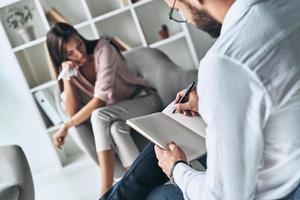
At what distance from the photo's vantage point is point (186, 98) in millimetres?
1483

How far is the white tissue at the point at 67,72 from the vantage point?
8.46 ft

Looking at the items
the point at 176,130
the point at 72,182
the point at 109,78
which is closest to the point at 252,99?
the point at 176,130

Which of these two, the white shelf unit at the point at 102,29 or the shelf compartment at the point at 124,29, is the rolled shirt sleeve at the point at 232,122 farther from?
the shelf compartment at the point at 124,29

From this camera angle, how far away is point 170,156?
118 cm

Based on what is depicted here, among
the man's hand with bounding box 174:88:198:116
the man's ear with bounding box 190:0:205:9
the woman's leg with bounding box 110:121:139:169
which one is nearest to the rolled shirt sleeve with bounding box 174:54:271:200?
the man's ear with bounding box 190:0:205:9

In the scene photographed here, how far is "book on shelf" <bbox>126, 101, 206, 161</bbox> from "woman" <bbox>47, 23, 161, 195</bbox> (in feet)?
3.17

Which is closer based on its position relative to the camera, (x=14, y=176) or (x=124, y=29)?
(x=14, y=176)

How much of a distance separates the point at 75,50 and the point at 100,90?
245 mm

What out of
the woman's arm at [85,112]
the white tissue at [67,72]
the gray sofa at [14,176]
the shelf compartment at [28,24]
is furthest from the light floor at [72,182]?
the shelf compartment at [28,24]

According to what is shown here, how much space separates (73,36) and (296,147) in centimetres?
185

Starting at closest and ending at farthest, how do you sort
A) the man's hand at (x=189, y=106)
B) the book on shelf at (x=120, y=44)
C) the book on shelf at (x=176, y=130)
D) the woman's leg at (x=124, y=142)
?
the book on shelf at (x=176, y=130) → the man's hand at (x=189, y=106) → the woman's leg at (x=124, y=142) → the book on shelf at (x=120, y=44)

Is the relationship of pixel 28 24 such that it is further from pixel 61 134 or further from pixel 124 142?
pixel 124 142

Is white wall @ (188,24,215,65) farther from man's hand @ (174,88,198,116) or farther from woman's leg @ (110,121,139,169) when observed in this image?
man's hand @ (174,88,198,116)

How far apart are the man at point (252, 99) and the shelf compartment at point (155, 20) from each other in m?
2.52
